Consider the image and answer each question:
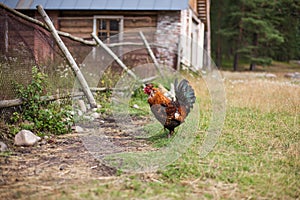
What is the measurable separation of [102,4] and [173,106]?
9.81 metres

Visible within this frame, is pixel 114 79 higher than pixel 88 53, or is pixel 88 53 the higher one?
pixel 88 53

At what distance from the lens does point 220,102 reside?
9664 millimetres

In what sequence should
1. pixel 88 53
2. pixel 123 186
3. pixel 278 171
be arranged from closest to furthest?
pixel 123 186, pixel 278 171, pixel 88 53

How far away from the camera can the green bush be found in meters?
5.59

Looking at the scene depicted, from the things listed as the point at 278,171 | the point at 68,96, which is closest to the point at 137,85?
the point at 68,96

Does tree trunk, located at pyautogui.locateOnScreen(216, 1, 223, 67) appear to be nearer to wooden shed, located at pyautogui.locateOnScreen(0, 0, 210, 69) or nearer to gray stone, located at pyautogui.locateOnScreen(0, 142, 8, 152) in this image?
wooden shed, located at pyautogui.locateOnScreen(0, 0, 210, 69)

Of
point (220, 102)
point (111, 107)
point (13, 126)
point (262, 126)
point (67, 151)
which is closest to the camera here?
point (67, 151)

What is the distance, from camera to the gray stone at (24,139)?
4.89 meters

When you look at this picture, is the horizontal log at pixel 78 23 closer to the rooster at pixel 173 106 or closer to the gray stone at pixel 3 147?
the rooster at pixel 173 106

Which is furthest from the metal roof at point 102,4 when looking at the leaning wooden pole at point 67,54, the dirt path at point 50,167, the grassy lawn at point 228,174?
the dirt path at point 50,167

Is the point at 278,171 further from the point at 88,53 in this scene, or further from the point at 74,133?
the point at 88,53

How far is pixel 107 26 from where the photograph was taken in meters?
14.8

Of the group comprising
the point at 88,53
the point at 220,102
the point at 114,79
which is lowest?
the point at 220,102

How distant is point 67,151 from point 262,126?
140 inches
